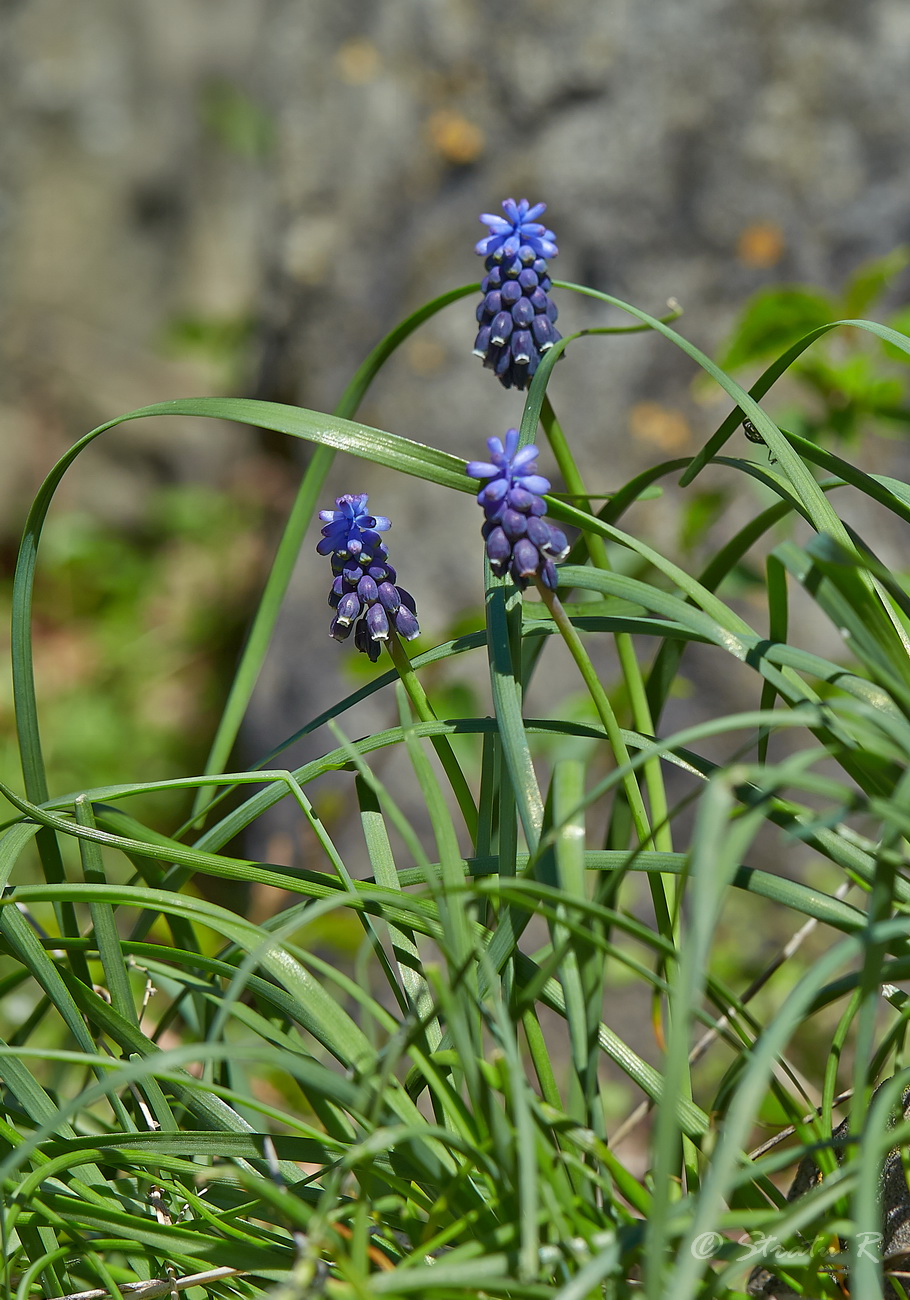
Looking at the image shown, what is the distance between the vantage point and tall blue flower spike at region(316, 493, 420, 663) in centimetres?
70

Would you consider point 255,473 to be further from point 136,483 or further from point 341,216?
point 341,216

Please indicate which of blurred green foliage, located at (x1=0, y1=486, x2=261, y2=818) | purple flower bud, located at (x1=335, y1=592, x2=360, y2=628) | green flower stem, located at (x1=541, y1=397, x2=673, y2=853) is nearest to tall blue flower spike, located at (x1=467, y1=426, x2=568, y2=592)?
purple flower bud, located at (x1=335, y1=592, x2=360, y2=628)

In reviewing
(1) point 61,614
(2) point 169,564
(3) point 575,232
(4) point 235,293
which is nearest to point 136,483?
(2) point 169,564

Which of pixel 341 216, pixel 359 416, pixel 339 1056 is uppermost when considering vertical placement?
pixel 341 216

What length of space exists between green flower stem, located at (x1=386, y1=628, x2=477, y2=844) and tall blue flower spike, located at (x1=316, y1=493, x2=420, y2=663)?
29 mm

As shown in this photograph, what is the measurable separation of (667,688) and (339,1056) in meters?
0.49

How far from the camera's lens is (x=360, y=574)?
2.34ft

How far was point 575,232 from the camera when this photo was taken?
2.55m

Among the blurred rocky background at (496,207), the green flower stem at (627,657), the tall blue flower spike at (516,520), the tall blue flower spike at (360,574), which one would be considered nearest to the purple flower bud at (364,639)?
the tall blue flower spike at (360,574)

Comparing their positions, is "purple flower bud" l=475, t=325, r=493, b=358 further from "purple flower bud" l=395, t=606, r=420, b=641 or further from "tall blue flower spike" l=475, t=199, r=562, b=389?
"purple flower bud" l=395, t=606, r=420, b=641

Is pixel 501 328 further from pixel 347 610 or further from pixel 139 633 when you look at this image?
pixel 139 633

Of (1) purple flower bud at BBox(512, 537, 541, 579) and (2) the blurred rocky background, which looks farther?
(2) the blurred rocky background

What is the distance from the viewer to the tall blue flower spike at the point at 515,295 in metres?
0.80

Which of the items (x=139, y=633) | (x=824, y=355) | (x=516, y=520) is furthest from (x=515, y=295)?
(x=139, y=633)
